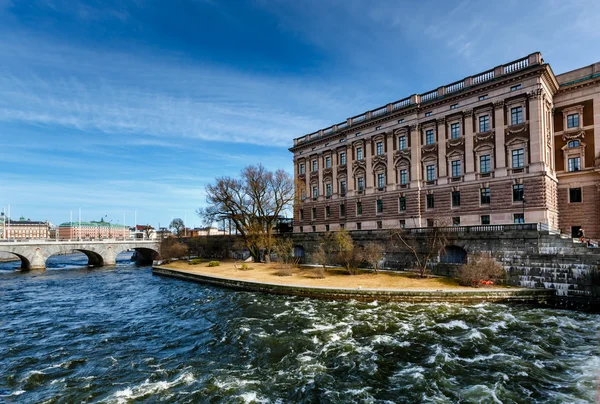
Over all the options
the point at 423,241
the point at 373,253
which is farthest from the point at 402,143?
the point at 373,253

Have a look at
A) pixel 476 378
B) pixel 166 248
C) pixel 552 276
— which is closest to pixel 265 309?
pixel 476 378

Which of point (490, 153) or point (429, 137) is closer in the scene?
point (490, 153)

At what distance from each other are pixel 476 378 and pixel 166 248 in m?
61.8

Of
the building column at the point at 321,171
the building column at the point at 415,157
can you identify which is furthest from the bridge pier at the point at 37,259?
the building column at the point at 415,157

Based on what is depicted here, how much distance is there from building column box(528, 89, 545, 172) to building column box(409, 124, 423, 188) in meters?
12.9

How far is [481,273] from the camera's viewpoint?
28.0 meters

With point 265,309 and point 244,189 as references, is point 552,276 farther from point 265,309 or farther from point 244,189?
point 244,189

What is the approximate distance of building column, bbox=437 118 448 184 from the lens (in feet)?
142

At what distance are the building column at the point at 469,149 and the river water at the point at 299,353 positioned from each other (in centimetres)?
2043

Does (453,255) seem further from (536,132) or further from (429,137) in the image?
(429,137)

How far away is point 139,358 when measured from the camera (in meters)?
A: 16.1

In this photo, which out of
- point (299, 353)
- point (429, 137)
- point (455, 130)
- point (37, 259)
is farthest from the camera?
point (37, 259)

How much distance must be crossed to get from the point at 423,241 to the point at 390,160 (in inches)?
662

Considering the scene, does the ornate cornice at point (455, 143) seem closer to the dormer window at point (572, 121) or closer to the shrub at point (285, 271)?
the dormer window at point (572, 121)
